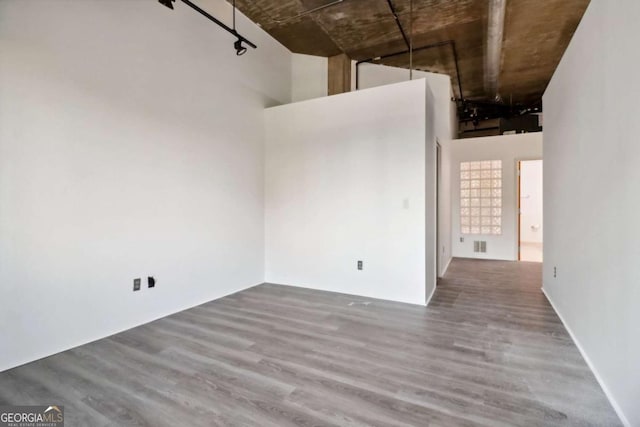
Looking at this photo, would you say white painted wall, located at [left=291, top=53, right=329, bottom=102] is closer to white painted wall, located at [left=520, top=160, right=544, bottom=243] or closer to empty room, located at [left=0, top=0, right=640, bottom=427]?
empty room, located at [left=0, top=0, right=640, bottom=427]

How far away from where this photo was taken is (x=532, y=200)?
9.24m

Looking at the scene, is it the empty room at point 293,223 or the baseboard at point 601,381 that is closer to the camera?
the baseboard at point 601,381

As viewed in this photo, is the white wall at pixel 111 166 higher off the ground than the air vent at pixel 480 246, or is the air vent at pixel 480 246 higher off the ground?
the white wall at pixel 111 166

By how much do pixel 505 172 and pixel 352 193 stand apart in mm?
4529

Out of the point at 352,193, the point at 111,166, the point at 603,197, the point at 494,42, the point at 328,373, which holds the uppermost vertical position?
the point at 494,42

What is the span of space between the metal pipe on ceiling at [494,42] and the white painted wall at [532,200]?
3.87m

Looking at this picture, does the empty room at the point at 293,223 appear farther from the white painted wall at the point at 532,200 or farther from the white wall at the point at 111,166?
the white painted wall at the point at 532,200

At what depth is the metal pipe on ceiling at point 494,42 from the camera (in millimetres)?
3451

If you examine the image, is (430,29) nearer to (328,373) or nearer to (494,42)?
(494,42)

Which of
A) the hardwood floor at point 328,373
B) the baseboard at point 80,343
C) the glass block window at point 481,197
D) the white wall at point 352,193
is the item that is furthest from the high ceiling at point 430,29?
the baseboard at point 80,343

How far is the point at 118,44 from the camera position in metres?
2.94

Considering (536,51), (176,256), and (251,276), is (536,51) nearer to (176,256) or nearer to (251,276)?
(251,276)

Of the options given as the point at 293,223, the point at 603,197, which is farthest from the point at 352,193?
the point at 603,197

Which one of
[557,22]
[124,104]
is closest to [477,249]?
[557,22]
